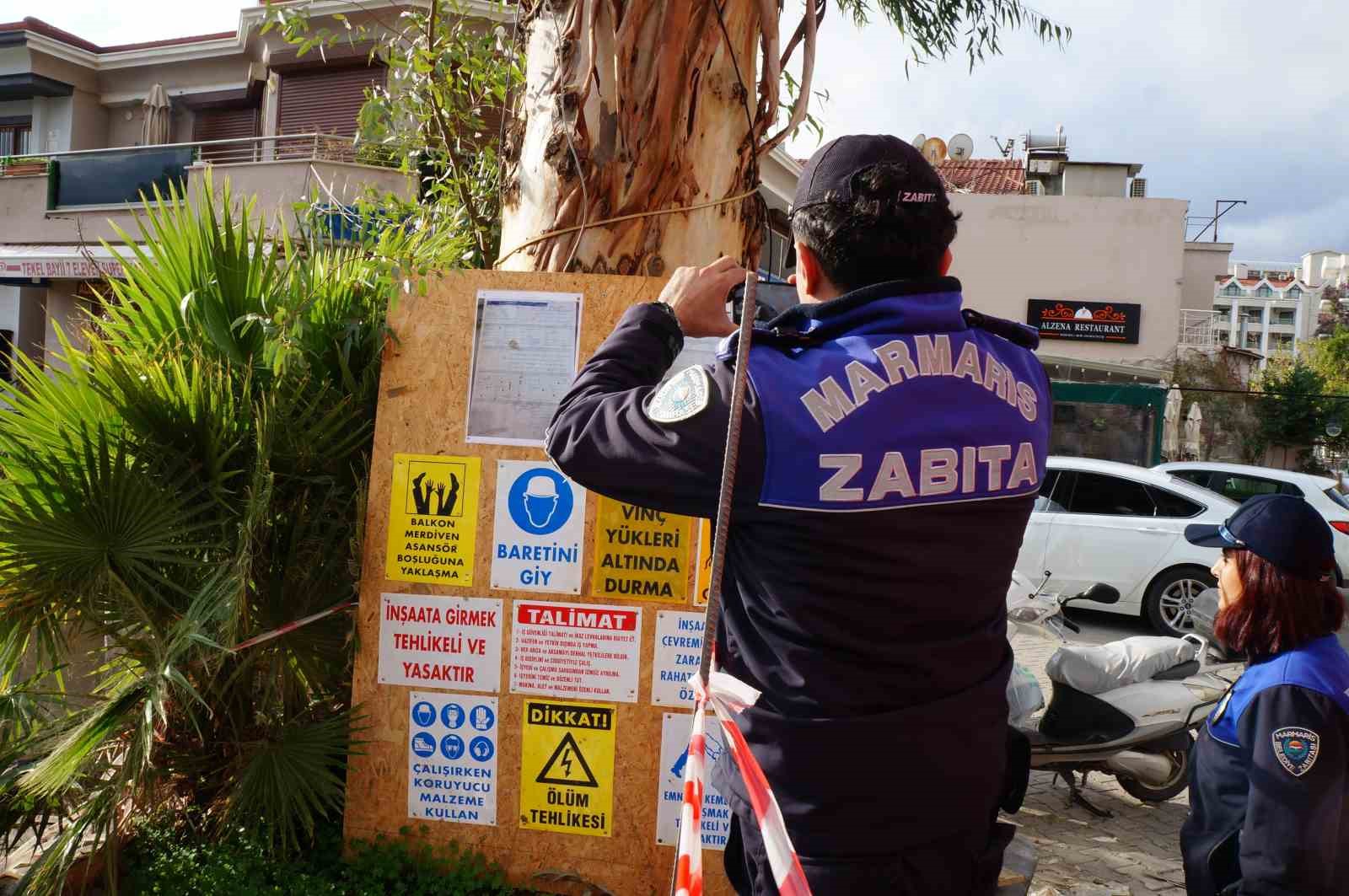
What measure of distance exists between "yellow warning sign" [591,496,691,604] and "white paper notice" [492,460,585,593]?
0.23 ft

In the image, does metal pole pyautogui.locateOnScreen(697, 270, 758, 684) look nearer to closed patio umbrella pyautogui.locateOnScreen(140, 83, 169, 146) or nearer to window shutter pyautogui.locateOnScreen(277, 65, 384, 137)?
window shutter pyautogui.locateOnScreen(277, 65, 384, 137)

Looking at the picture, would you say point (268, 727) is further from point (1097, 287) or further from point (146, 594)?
Answer: point (1097, 287)

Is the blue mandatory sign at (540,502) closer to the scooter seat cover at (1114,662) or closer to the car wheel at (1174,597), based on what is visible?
the scooter seat cover at (1114,662)

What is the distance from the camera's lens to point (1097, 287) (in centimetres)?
2836

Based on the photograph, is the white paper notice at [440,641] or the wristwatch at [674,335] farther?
the white paper notice at [440,641]

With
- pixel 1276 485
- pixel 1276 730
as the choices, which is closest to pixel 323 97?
pixel 1276 485

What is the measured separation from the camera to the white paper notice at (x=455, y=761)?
3459 mm

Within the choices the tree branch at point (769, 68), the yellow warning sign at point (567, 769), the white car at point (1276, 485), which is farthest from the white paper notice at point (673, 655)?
the white car at point (1276, 485)

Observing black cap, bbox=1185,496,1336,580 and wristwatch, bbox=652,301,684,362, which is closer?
wristwatch, bbox=652,301,684,362

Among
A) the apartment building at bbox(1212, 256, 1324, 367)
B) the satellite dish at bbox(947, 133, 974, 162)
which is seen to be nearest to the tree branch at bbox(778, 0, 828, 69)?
the satellite dish at bbox(947, 133, 974, 162)

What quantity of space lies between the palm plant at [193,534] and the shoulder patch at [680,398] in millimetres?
2007

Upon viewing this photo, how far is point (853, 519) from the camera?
Answer: 1.69 meters

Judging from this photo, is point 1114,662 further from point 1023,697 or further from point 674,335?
point 674,335

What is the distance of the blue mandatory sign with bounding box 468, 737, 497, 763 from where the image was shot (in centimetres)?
346
